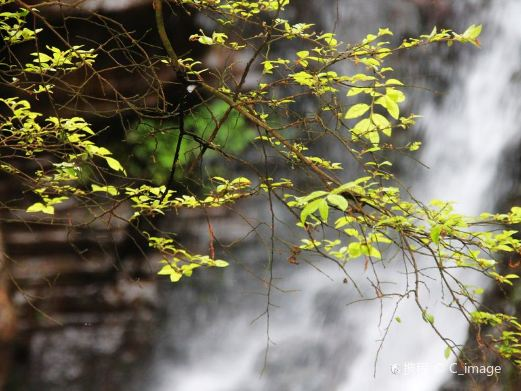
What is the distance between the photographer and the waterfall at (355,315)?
189 inches

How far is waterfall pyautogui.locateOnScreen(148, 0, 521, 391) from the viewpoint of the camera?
15.7ft

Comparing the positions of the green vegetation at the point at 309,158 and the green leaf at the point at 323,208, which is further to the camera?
the green vegetation at the point at 309,158

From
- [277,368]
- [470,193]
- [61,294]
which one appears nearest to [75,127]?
[277,368]

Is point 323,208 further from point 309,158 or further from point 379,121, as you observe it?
point 309,158

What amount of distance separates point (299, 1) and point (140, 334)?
13.3 ft

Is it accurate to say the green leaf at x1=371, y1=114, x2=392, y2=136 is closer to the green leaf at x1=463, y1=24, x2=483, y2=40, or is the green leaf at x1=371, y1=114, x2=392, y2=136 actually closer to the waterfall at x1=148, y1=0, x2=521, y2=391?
the green leaf at x1=463, y1=24, x2=483, y2=40

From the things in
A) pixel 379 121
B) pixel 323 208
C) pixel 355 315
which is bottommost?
pixel 323 208

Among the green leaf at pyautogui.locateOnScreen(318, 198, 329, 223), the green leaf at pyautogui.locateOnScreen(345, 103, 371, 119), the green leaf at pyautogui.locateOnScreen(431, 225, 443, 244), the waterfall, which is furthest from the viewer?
the waterfall

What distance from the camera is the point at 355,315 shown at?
5.32 metres

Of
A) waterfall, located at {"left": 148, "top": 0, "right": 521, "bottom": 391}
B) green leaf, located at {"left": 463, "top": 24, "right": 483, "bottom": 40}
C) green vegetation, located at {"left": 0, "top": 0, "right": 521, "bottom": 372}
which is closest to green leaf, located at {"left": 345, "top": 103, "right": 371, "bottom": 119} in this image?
green vegetation, located at {"left": 0, "top": 0, "right": 521, "bottom": 372}

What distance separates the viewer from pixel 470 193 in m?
5.95

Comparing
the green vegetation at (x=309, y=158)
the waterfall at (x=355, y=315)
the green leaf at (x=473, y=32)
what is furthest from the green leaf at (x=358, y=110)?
the waterfall at (x=355, y=315)

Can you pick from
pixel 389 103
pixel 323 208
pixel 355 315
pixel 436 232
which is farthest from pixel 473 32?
pixel 355 315

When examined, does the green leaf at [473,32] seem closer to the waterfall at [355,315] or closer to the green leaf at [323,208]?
the green leaf at [323,208]
